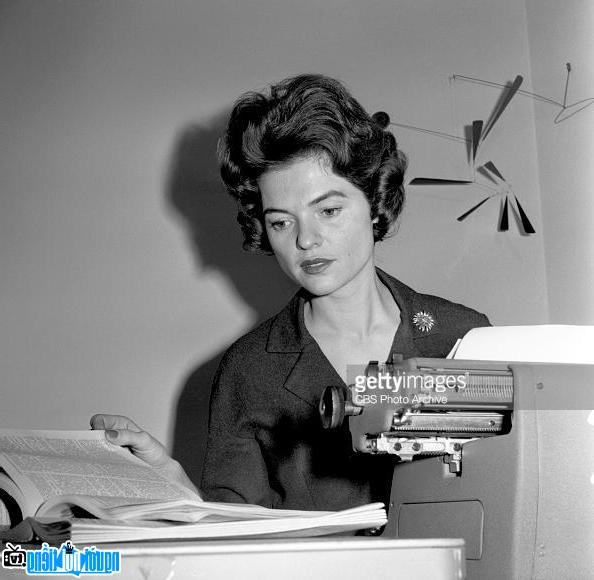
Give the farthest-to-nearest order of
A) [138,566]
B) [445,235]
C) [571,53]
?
[445,235]
[571,53]
[138,566]

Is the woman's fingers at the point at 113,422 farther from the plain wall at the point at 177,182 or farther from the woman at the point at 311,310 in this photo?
the plain wall at the point at 177,182

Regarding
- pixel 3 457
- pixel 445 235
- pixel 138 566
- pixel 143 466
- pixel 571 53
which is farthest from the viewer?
pixel 445 235

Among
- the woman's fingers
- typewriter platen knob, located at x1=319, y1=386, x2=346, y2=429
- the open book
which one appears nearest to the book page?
the open book

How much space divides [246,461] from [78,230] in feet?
3.73

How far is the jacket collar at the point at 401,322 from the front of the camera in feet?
5.21

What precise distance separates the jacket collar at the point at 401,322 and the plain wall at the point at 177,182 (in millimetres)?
746

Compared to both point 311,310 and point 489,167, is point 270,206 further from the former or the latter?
point 489,167

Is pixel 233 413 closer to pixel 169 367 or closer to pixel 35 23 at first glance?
pixel 169 367

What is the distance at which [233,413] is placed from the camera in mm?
1611

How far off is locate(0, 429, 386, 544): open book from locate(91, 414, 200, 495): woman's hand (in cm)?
2

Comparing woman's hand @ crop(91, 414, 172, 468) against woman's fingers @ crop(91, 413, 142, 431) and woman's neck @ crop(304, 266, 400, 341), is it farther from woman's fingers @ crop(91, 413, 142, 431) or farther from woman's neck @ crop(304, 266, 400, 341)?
woman's neck @ crop(304, 266, 400, 341)

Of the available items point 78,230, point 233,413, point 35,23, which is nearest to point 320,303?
point 233,413

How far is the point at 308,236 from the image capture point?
146cm

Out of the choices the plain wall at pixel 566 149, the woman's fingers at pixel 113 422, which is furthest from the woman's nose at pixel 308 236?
the plain wall at pixel 566 149
